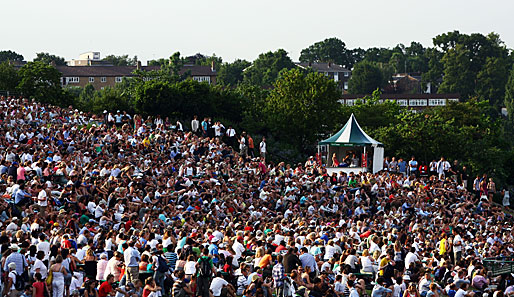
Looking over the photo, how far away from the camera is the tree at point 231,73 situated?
141 metres

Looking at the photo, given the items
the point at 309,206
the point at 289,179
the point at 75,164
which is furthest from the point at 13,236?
the point at 289,179

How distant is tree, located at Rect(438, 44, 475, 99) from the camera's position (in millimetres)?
118625

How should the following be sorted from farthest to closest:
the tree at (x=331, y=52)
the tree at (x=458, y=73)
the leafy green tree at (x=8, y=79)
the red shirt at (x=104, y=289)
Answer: the tree at (x=331, y=52)
the tree at (x=458, y=73)
the leafy green tree at (x=8, y=79)
the red shirt at (x=104, y=289)

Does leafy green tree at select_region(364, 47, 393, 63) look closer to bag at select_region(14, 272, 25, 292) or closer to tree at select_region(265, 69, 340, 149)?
tree at select_region(265, 69, 340, 149)

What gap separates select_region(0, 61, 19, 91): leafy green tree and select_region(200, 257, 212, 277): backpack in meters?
45.9

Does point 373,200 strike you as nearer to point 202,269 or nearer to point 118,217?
point 118,217

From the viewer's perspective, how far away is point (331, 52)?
177000mm

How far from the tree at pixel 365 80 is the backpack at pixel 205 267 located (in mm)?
118401

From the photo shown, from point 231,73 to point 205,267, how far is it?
127691 mm

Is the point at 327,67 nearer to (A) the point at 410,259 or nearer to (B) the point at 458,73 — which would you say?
(B) the point at 458,73

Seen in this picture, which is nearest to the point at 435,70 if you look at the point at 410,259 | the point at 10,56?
the point at 10,56

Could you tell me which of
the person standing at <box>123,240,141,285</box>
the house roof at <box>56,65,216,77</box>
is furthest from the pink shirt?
the house roof at <box>56,65,216,77</box>

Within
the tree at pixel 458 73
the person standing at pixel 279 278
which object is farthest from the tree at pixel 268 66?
the person standing at pixel 279 278

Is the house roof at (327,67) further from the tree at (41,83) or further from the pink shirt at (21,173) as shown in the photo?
the pink shirt at (21,173)
